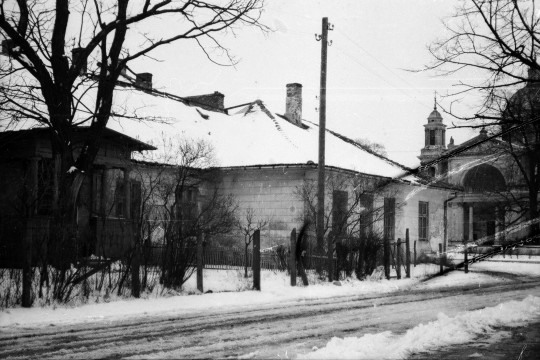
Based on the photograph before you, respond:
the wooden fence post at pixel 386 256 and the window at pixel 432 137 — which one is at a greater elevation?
the window at pixel 432 137

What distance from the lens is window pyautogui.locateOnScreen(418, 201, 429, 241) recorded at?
32.2 m

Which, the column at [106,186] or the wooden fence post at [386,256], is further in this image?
the column at [106,186]

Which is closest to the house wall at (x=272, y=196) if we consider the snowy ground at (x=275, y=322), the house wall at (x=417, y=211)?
the house wall at (x=417, y=211)

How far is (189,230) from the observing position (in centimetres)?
1348

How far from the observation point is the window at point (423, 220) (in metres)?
32.2

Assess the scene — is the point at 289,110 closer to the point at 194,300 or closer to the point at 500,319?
the point at 194,300

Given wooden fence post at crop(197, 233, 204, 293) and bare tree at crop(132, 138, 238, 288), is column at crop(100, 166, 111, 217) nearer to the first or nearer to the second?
bare tree at crop(132, 138, 238, 288)

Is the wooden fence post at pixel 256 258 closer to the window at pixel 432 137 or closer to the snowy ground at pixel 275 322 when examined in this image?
the snowy ground at pixel 275 322

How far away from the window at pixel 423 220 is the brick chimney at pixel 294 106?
339 inches

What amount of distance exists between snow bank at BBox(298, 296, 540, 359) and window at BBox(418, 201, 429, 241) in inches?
848

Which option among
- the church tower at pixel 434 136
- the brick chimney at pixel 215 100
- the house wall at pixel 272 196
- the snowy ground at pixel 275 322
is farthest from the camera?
the church tower at pixel 434 136

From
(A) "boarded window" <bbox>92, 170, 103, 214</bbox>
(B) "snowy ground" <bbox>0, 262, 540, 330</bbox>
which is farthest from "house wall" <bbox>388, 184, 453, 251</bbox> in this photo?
(A) "boarded window" <bbox>92, 170, 103, 214</bbox>

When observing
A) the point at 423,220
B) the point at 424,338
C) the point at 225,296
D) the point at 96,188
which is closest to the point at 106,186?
the point at 96,188

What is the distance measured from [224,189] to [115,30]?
1256 cm
